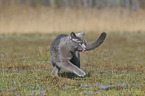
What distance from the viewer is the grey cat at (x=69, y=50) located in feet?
18.9

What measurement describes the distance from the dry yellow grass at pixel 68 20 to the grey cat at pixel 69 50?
12.4 meters

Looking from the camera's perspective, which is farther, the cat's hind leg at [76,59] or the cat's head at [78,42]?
the cat's hind leg at [76,59]

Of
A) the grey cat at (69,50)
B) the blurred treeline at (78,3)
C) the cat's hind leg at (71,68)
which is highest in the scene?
the blurred treeline at (78,3)

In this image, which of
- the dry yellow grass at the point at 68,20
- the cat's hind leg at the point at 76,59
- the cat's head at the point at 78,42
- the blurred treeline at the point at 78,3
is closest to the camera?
the cat's head at the point at 78,42

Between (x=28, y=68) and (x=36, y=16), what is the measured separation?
41.6 ft

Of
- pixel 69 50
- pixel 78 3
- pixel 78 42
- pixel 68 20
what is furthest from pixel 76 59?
pixel 78 3

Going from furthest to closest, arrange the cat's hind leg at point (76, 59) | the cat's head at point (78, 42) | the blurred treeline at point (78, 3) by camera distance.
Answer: the blurred treeline at point (78, 3), the cat's hind leg at point (76, 59), the cat's head at point (78, 42)

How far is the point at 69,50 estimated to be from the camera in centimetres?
591

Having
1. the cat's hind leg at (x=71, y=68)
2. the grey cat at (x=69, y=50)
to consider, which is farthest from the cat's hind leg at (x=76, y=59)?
the cat's hind leg at (x=71, y=68)

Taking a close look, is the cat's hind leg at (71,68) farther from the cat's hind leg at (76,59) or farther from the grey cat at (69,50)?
the cat's hind leg at (76,59)

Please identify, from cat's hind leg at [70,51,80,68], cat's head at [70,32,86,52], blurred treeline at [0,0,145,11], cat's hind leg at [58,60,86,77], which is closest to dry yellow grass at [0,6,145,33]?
blurred treeline at [0,0,145,11]

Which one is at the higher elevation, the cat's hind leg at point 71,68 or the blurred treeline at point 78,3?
the blurred treeline at point 78,3

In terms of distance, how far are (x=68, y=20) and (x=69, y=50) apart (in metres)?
13.8

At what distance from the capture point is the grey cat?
576cm
